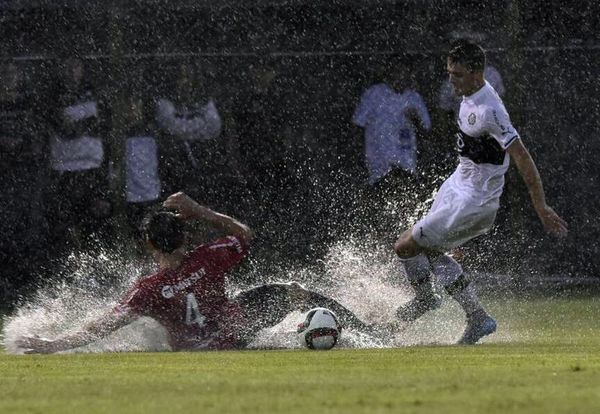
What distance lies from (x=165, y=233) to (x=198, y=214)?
25cm

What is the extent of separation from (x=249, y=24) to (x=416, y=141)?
2.21 m

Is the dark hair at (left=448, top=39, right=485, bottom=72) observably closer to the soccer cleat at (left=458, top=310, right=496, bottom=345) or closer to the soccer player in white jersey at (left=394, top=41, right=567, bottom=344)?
the soccer player in white jersey at (left=394, top=41, right=567, bottom=344)

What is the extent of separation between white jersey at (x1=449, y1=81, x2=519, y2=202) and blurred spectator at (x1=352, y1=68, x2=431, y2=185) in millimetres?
4921

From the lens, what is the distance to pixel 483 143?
12.2 meters

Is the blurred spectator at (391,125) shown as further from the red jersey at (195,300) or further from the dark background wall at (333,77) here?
the red jersey at (195,300)

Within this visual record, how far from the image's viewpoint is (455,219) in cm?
1229

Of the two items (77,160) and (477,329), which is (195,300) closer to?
(477,329)

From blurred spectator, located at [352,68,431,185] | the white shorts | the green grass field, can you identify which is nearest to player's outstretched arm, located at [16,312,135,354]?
the green grass field

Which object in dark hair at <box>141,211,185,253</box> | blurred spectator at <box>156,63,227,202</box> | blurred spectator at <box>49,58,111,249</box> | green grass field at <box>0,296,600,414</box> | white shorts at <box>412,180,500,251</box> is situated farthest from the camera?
blurred spectator at <box>156,63,227,202</box>

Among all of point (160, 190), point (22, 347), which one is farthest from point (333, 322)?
point (160, 190)

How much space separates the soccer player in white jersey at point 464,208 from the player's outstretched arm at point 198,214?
4.26 ft

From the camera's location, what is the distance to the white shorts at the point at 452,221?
12203mm

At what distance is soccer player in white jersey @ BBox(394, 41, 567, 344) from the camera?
12.0 meters

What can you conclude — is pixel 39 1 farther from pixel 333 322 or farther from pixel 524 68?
pixel 333 322
